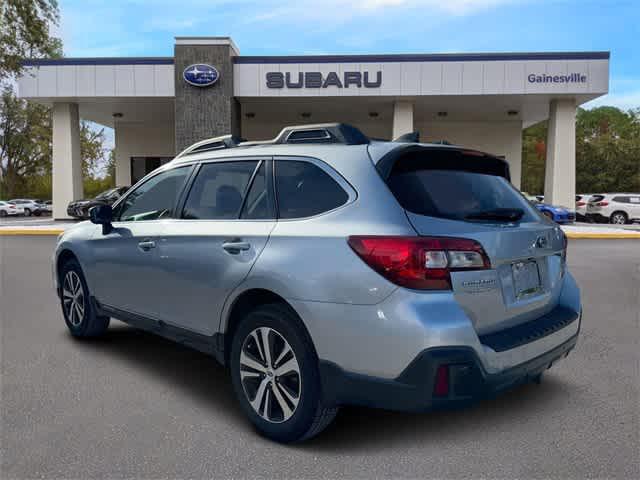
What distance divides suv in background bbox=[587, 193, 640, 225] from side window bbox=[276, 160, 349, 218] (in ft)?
98.8

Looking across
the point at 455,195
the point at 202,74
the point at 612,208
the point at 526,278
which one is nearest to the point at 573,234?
the point at 612,208

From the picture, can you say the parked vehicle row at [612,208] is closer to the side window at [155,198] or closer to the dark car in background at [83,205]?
the dark car in background at [83,205]

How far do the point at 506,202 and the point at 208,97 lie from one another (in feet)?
65.7

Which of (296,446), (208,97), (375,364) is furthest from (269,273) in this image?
(208,97)

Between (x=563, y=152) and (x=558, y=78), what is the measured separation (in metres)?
3.10

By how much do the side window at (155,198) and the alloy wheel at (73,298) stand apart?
91 cm

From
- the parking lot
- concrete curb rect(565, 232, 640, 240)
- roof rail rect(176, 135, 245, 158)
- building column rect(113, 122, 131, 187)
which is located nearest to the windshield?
the parking lot

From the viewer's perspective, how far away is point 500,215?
3184mm

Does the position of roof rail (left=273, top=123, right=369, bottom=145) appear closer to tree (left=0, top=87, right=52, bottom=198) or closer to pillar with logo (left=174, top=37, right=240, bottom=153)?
pillar with logo (left=174, top=37, right=240, bottom=153)

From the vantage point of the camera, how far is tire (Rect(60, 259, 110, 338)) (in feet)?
17.0

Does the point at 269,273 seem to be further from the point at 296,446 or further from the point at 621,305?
the point at 621,305

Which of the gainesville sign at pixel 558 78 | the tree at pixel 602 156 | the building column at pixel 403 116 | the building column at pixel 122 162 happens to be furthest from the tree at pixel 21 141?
the tree at pixel 602 156

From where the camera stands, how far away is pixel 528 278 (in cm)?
318

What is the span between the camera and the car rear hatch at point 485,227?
281cm
